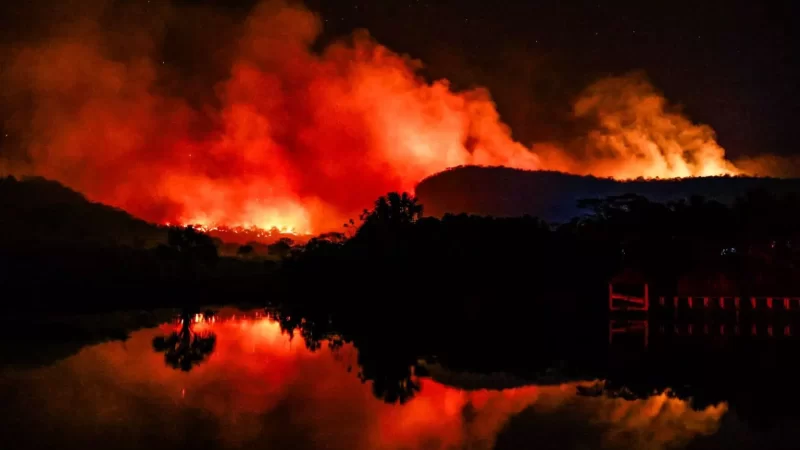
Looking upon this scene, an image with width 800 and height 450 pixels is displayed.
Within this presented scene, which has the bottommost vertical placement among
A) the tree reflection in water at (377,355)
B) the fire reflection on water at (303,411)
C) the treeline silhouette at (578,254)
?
the fire reflection on water at (303,411)

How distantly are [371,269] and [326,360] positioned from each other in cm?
2057

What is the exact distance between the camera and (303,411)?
1255 cm

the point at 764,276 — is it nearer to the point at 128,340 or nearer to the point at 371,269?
the point at 371,269

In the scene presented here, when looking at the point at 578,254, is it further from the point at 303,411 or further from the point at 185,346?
the point at 303,411

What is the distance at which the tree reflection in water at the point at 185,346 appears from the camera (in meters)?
19.0

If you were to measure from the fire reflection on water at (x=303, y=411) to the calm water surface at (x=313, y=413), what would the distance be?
3 centimetres

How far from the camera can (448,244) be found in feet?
121

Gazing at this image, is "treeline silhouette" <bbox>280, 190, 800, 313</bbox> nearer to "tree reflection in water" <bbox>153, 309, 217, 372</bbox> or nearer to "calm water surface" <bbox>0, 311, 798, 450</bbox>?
"tree reflection in water" <bbox>153, 309, 217, 372</bbox>

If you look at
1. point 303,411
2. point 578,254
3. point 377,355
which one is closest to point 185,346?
point 377,355

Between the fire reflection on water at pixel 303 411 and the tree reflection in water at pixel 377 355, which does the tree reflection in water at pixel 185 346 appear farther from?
the tree reflection in water at pixel 377 355

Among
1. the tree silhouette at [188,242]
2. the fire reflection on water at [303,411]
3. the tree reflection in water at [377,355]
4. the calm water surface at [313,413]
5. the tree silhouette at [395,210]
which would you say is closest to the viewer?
the calm water surface at [313,413]

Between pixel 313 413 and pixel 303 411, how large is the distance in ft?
0.82

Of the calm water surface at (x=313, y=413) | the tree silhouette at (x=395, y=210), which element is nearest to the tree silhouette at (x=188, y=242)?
the tree silhouette at (x=395, y=210)

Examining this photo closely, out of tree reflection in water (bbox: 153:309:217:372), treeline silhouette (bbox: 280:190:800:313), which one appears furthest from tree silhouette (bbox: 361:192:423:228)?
tree reflection in water (bbox: 153:309:217:372)
